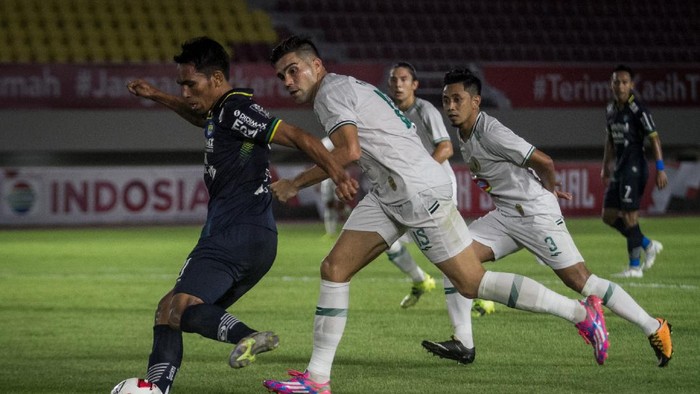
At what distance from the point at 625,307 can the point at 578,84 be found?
2007 cm

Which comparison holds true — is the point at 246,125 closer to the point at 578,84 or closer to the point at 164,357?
the point at 164,357

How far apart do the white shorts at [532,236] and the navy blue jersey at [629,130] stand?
5.60m

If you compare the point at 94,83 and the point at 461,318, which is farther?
the point at 94,83

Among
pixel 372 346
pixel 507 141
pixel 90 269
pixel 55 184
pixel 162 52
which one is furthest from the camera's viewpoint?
pixel 162 52

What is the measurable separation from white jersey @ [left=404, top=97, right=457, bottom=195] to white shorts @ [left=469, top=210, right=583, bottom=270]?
2145 millimetres

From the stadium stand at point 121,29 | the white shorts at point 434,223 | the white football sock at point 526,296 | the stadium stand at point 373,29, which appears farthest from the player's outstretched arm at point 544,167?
the stadium stand at point 373,29

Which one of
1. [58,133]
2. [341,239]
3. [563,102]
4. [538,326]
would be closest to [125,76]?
[58,133]

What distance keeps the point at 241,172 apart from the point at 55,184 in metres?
16.9

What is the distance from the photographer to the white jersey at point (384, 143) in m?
6.25

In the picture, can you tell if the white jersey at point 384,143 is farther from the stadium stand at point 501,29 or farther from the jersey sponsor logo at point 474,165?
the stadium stand at point 501,29

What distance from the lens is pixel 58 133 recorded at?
23828 mm

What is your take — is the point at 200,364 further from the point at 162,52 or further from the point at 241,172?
the point at 162,52

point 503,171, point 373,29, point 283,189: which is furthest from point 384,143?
point 373,29

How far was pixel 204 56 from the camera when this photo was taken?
5.94m
